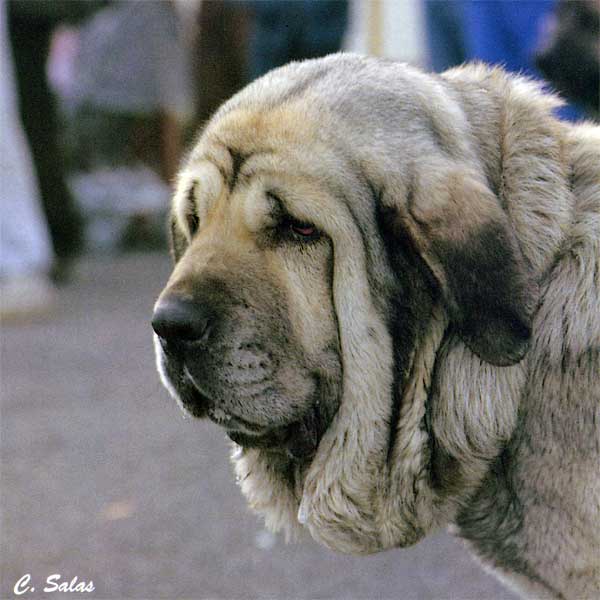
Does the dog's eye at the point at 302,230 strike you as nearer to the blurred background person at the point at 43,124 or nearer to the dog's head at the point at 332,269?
the dog's head at the point at 332,269

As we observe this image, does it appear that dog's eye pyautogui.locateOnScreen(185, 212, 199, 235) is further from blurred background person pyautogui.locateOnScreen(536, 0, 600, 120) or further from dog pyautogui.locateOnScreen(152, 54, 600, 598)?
blurred background person pyautogui.locateOnScreen(536, 0, 600, 120)

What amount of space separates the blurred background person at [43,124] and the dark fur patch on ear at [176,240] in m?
5.76

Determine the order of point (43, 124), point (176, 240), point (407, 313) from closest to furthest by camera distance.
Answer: point (407, 313) < point (176, 240) < point (43, 124)

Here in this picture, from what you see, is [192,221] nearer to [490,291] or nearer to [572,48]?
[490,291]

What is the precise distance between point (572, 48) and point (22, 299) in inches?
156

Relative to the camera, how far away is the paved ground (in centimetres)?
344

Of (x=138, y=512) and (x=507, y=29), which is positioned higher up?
(x=507, y=29)

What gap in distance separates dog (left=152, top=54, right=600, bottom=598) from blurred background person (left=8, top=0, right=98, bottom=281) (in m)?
6.37

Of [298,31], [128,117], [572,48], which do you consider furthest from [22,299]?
[128,117]

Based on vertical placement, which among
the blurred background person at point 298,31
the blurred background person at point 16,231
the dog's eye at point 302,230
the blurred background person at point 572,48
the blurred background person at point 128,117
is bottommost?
the blurred background person at point 128,117

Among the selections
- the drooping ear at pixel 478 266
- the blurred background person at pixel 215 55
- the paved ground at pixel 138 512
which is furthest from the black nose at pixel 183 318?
the blurred background person at pixel 215 55

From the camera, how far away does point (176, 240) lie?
2969mm

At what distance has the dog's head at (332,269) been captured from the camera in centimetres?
238

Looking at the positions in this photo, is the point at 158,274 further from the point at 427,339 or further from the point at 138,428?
the point at 427,339
